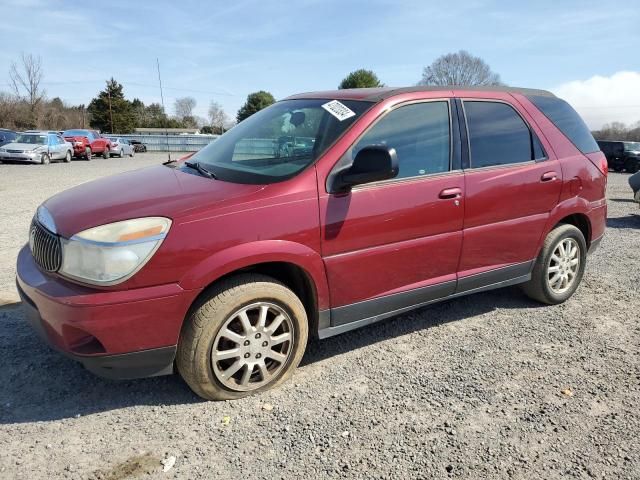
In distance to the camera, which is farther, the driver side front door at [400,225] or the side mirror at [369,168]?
the driver side front door at [400,225]

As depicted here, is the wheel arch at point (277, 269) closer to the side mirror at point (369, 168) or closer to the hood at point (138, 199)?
the hood at point (138, 199)

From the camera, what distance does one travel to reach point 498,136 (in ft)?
12.8

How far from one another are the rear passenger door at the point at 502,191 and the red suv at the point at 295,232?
1 centimetres

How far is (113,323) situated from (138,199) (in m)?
0.73

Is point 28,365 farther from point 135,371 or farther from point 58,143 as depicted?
point 58,143

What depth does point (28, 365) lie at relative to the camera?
3.25m

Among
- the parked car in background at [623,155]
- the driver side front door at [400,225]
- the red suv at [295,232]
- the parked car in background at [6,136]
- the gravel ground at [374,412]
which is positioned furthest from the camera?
the parked car in background at [623,155]

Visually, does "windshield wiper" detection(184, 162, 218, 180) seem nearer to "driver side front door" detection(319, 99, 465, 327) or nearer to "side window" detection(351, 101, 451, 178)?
"driver side front door" detection(319, 99, 465, 327)

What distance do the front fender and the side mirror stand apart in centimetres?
45

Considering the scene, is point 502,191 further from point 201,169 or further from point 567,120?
point 201,169

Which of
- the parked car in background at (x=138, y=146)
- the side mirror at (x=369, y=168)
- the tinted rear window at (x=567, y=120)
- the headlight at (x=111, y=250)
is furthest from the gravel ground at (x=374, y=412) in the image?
the parked car in background at (x=138, y=146)

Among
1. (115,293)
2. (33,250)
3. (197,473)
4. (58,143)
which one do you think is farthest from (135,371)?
(58,143)

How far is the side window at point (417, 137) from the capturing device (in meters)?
3.32

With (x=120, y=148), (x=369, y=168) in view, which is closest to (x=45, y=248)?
(x=369, y=168)
